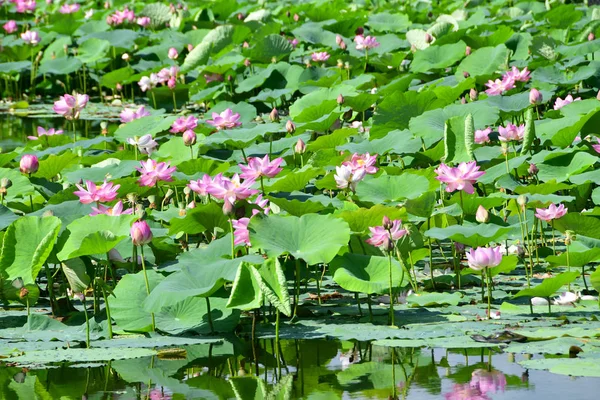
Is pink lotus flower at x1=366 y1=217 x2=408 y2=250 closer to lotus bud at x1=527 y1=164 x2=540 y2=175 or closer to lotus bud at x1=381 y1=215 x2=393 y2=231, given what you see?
lotus bud at x1=381 y1=215 x2=393 y2=231

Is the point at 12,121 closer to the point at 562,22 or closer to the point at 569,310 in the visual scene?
the point at 562,22

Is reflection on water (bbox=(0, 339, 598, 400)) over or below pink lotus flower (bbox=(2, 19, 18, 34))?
below

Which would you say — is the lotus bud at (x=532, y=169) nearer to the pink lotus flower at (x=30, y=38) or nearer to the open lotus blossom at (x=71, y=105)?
the open lotus blossom at (x=71, y=105)

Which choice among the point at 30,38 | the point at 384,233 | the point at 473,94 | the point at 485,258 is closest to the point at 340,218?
the point at 384,233

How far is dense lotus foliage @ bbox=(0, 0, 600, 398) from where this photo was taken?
2781mm

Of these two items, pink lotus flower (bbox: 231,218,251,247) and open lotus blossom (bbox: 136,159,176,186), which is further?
open lotus blossom (bbox: 136,159,176,186)

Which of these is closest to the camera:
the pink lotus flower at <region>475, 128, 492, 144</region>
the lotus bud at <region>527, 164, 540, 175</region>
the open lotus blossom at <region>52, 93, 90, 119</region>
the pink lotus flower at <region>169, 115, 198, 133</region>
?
the lotus bud at <region>527, 164, 540, 175</region>

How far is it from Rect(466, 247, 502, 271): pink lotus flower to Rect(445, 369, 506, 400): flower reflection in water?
1.53 feet

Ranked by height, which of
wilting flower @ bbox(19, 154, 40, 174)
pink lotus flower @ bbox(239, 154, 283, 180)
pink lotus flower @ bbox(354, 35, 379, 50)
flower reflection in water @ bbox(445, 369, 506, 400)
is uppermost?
pink lotus flower @ bbox(354, 35, 379, 50)

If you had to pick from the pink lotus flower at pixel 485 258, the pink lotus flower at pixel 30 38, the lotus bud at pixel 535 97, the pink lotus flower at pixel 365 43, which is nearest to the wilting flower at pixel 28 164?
the pink lotus flower at pixel 485 258

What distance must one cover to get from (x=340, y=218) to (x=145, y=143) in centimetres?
167

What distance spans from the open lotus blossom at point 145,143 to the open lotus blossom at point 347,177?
125 centimetres

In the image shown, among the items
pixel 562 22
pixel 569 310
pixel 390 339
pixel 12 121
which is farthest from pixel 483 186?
pixel 12 121

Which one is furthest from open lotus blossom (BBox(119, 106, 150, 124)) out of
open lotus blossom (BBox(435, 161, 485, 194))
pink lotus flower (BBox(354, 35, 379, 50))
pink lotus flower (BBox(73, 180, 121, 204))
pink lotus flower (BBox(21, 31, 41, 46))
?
pink lotus flower (BBox(21, 31, 41, 46))
